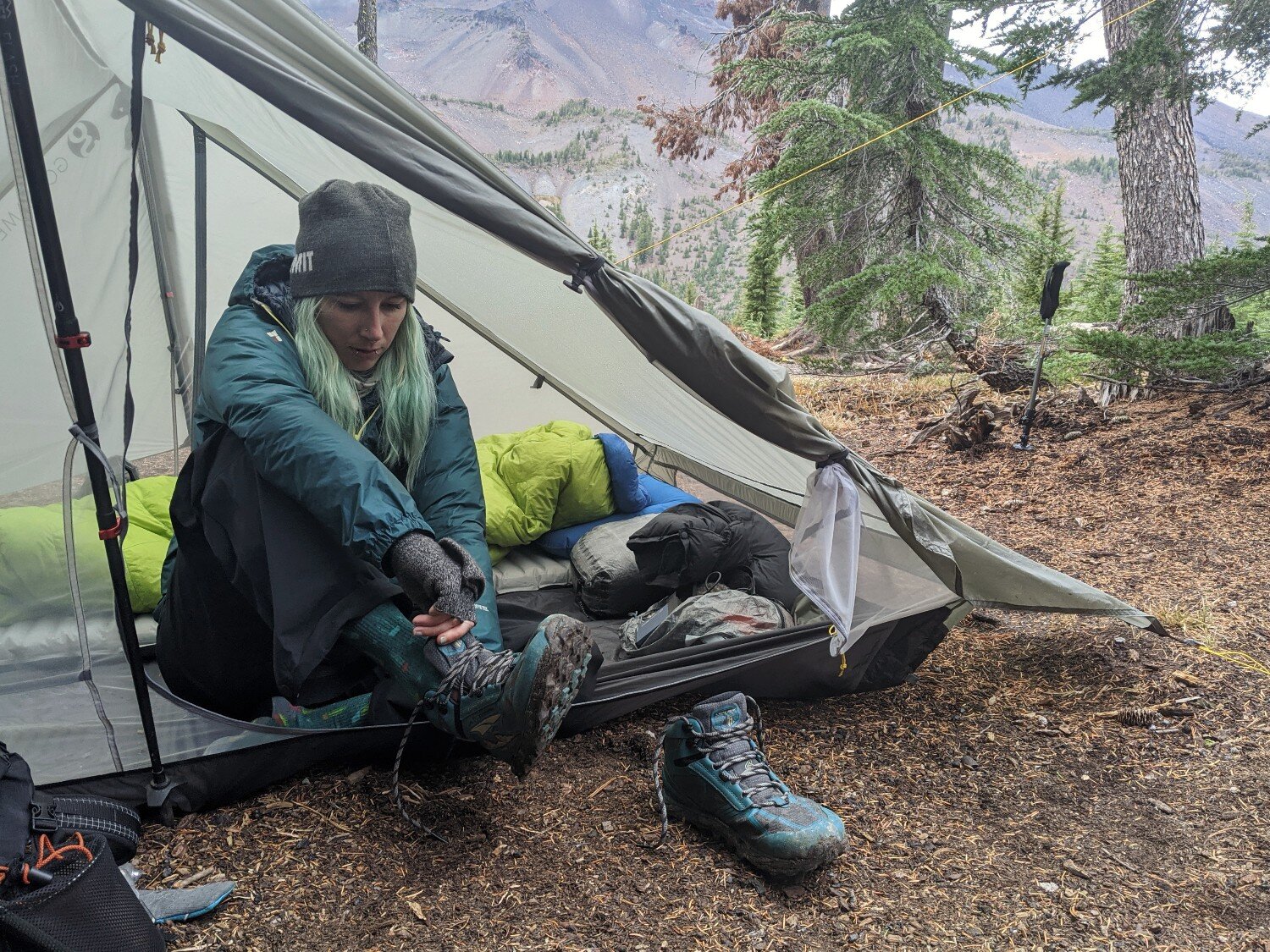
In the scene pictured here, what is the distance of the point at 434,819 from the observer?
1.91m

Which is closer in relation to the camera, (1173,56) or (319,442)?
(319,442)

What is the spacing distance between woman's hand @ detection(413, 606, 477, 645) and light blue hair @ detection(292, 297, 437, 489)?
0.51m

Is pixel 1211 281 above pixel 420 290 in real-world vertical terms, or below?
above

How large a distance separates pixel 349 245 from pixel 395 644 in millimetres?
872

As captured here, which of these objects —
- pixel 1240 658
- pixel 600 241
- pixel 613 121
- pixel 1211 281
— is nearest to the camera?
pixel 1240 658

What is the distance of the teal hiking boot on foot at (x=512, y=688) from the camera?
1550 millimetres

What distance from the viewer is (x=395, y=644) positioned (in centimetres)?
174

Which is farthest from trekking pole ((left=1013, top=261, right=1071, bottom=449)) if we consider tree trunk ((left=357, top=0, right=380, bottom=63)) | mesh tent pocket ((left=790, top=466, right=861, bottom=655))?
tree trunk ((left=357, top=0, right=380, bottom=63))

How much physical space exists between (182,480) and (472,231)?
1.14 metres

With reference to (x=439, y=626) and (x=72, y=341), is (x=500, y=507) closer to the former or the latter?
(x=439, y=626)

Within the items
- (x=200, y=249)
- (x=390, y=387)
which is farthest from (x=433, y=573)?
(x=200, y=249)

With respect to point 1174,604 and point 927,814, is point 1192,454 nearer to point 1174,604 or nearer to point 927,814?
point 1174,604

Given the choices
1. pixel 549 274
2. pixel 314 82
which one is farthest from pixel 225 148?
pixel 314 82

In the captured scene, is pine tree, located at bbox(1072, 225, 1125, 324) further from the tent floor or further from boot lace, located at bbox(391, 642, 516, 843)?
boot lace, located at bbox(391, 642, 516, 843)
